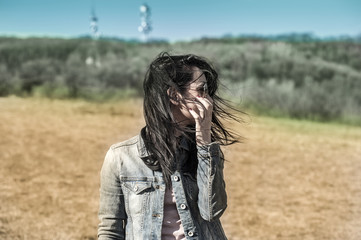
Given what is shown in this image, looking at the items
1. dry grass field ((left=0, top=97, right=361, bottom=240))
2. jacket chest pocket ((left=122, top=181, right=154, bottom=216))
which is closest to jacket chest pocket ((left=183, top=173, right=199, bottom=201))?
jacket chest pocket ((left=122, top=181, right=154, bottom=216))

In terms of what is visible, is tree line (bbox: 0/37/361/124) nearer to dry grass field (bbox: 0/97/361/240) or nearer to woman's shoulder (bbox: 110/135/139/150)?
dry grass field (bbox: 0/97/361/240)

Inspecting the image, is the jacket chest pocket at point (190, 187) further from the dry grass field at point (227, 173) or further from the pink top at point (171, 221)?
the dry grass field at point (227, 173)

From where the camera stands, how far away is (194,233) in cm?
151

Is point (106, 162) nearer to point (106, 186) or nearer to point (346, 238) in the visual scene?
point (106, 186)

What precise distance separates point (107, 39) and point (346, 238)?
6059 millimetres

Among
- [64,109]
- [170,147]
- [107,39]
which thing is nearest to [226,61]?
[107,39]

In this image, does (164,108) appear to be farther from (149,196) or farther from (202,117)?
(149,196)

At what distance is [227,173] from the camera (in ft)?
21.4

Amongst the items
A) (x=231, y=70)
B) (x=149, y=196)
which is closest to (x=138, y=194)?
(x=149, y=196)

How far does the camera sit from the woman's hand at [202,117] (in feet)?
4.97

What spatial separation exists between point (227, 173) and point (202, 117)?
16.7 ft

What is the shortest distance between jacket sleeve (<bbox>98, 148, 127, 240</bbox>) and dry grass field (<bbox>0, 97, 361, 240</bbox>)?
7.21 ft

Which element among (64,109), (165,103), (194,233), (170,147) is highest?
(165,103)

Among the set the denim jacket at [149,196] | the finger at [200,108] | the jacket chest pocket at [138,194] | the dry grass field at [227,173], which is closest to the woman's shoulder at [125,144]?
the denim jacket at [149,196]
